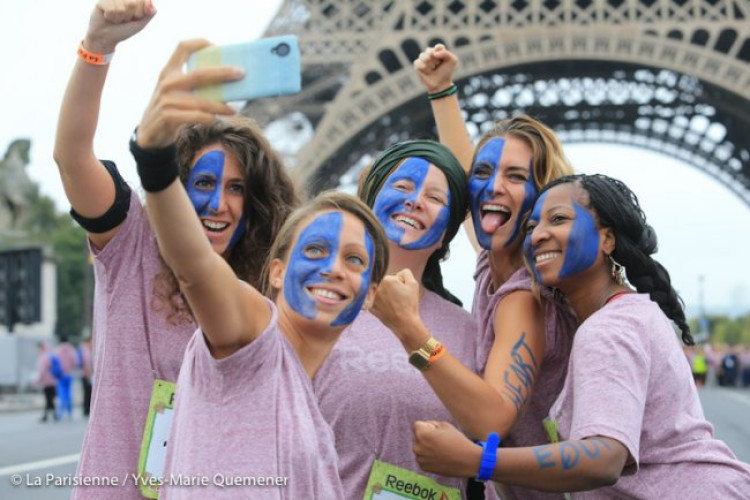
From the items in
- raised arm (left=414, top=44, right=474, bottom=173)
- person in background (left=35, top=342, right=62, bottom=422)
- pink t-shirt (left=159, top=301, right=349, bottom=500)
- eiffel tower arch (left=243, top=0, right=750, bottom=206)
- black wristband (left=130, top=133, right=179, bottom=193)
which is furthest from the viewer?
eiffel tower arch (left=243, top=0, right=750, bottom=206)

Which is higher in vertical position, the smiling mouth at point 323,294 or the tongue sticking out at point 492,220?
the tongue sticking out at point 492,220

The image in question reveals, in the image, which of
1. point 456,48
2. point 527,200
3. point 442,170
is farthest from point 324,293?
point 456,48

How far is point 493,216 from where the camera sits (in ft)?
11.2

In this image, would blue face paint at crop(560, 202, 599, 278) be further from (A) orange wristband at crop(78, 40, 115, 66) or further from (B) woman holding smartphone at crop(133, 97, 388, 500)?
(A) orange wristband at crop(78, 40, 115, 66)

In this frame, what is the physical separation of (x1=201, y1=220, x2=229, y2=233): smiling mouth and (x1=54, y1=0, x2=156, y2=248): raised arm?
29cm

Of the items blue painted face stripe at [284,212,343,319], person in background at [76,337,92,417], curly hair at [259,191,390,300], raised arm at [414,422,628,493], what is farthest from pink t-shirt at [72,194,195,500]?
person in background at [76,337,92,417]

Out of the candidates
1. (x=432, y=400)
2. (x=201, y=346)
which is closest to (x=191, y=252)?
(x=201, y=346)

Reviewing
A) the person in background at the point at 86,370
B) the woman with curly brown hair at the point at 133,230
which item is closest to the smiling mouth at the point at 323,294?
the woman with curly brown hair at the point at 133,230

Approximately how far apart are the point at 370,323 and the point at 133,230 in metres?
0.68

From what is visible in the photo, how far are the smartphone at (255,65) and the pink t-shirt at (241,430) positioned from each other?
0.52 meters

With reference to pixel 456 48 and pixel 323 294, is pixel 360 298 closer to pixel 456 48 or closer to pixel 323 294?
pixel 323 294

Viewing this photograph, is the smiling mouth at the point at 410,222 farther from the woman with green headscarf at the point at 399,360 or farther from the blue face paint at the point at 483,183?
the blue face paint at the point at 483,183

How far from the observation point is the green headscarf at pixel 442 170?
3.43 m

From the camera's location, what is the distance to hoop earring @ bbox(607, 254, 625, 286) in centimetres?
321
